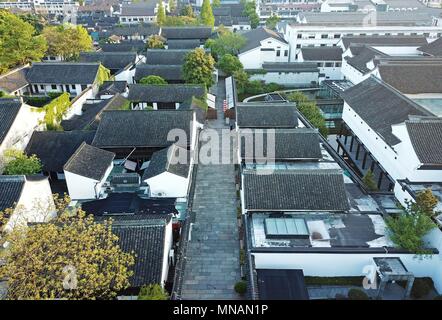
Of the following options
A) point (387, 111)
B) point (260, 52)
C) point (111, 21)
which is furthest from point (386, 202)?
point (111, 21)

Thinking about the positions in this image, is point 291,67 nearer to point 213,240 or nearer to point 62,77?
point 62,77

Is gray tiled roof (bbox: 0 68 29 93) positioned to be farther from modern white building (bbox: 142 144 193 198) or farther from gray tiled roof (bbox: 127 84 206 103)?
modern white building (bbox: 142 144 193 198)

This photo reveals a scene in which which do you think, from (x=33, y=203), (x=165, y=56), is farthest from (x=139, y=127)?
(x=165, y=56)

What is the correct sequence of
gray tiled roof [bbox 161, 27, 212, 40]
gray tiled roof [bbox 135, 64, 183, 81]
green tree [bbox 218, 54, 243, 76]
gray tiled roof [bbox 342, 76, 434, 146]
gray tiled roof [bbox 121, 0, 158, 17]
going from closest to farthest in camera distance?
gray tiled roof [bbox 342, 76, 434, 146]
gray tiled roof [bbox 135, 64, 183, 81]
green tree [bbox 218, 54, 243, 76]
gray tiled roof [bbox 161, 27, 212, 40]
gray tiled roof [bbox 121, 0, 158, 17]

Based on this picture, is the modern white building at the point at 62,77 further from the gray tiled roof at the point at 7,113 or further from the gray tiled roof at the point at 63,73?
the gray tiled roof at the point at 7,113

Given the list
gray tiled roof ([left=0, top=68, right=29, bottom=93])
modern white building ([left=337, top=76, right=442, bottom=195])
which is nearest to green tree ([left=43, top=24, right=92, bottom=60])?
gray tiled roof ([left=0, top=68, right=29, bottom=93])

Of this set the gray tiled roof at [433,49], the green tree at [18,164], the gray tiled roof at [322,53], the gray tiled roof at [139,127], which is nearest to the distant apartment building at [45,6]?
the gray tiled roof at [322,53]
